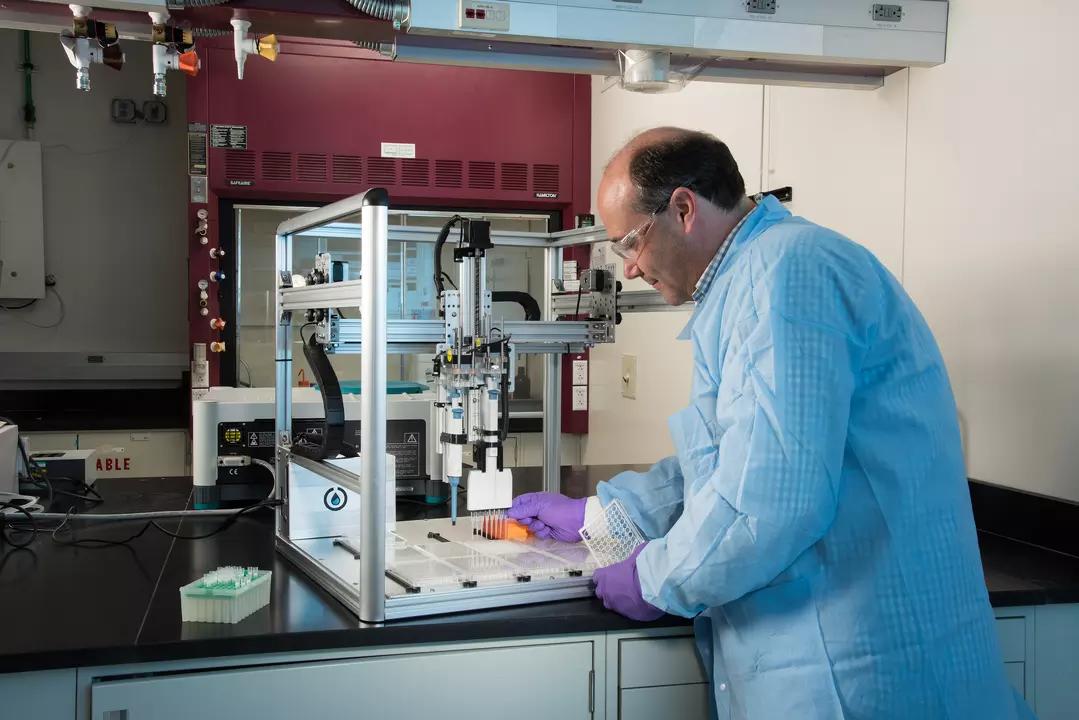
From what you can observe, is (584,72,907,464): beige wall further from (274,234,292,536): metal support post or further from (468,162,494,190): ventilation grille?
(274,234,292,536): metal support post

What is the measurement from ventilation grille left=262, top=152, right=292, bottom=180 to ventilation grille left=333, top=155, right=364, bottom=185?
0.20m

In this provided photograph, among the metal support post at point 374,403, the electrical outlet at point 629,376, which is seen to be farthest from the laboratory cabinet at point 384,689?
the electrical outlet at point 629,376

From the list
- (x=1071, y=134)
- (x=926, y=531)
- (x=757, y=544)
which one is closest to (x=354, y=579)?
(x=757, y=544)

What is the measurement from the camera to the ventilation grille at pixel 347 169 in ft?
13.0

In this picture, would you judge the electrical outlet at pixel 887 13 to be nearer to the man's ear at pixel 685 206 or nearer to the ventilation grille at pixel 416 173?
the man's ear at pixel 685 206

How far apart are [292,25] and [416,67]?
2.17 m

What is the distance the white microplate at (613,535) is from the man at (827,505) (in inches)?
12.2

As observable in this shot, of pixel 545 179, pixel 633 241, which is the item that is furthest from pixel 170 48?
pixel 545 179

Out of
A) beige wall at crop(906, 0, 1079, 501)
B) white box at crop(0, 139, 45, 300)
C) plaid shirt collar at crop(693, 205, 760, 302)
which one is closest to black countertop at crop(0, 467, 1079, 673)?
beige wall at crop(906, 0, 1079, 501)

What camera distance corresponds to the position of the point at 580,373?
419 centimetres

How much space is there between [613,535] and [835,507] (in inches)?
21.2

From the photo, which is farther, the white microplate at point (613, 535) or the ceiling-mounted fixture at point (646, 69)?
the ceiling-mounted fixture at point (646, 69)

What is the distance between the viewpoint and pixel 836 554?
121 centimetres

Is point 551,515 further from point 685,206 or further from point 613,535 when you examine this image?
point 685,206
